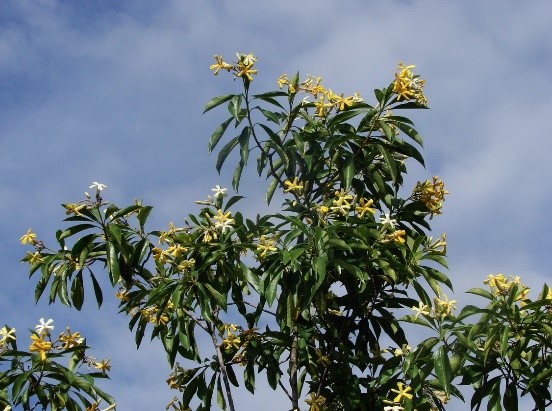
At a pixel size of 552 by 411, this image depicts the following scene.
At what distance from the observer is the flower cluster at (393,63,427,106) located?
427cm

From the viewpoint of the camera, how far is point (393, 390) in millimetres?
3859

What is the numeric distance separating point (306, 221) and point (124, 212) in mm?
800

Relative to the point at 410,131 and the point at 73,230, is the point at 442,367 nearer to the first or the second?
the point at 410,131

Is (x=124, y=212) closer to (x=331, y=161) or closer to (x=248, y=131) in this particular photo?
(x=248, y=131)

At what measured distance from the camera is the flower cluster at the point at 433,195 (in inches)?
176

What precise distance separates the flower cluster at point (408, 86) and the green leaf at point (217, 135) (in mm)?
750

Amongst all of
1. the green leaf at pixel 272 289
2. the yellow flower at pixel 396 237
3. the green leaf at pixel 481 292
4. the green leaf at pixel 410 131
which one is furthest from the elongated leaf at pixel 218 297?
the green leaf at pixel 410 131

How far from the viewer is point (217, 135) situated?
14.8ft

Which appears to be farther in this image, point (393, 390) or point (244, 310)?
point (244, 310)

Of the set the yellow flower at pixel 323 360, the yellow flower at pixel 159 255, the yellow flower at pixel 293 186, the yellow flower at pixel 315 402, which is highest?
the yellow flower at pixel 293 186

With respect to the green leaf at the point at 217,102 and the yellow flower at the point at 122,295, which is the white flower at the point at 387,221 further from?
the yellow flower at the point at 122,295

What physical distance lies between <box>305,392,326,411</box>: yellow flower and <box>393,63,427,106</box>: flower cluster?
1272mm

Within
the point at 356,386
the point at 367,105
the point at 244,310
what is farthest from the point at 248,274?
the point at 367,105

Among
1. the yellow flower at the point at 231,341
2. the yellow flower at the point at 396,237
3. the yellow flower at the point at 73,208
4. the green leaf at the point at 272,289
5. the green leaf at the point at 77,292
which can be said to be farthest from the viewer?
the green leaf at the point at 77,292
